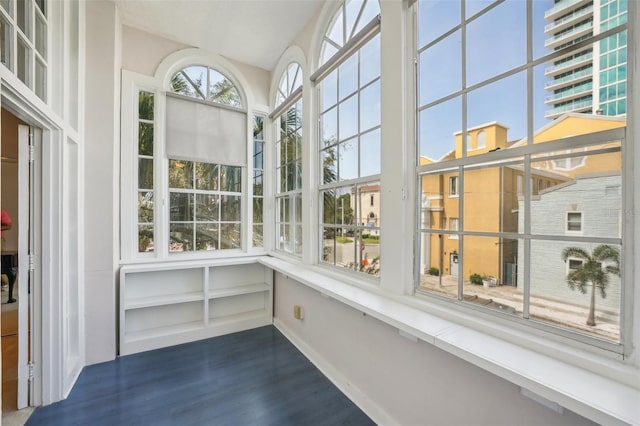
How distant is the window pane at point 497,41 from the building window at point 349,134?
2.33 ft

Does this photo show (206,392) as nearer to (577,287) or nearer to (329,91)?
(577,287)

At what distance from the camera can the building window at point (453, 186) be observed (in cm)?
151

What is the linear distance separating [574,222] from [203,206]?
11.2 feet

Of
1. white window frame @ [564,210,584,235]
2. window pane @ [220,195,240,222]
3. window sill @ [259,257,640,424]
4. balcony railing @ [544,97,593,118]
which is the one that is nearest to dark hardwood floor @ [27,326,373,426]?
window sill @ [259,257,640,424]

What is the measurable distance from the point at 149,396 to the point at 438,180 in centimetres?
264

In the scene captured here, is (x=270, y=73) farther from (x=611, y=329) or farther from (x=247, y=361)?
(x=611, y=329)

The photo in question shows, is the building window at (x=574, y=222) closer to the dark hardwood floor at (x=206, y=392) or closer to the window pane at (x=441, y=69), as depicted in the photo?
the window pane at (x=441, y=69)

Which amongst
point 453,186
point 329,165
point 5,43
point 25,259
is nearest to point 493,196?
point 453,186

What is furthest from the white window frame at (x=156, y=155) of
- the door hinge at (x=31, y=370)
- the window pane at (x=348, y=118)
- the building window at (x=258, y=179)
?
the window pane at (x=348, y=118)

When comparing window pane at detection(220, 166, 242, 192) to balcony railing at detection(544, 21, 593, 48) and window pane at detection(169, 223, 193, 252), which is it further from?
balcony railing at detection(544, 21, 593, 48)

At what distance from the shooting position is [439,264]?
1.59 m

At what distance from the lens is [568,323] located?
1085mm

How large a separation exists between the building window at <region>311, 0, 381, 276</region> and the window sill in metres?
0.67

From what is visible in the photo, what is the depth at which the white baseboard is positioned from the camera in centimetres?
179
